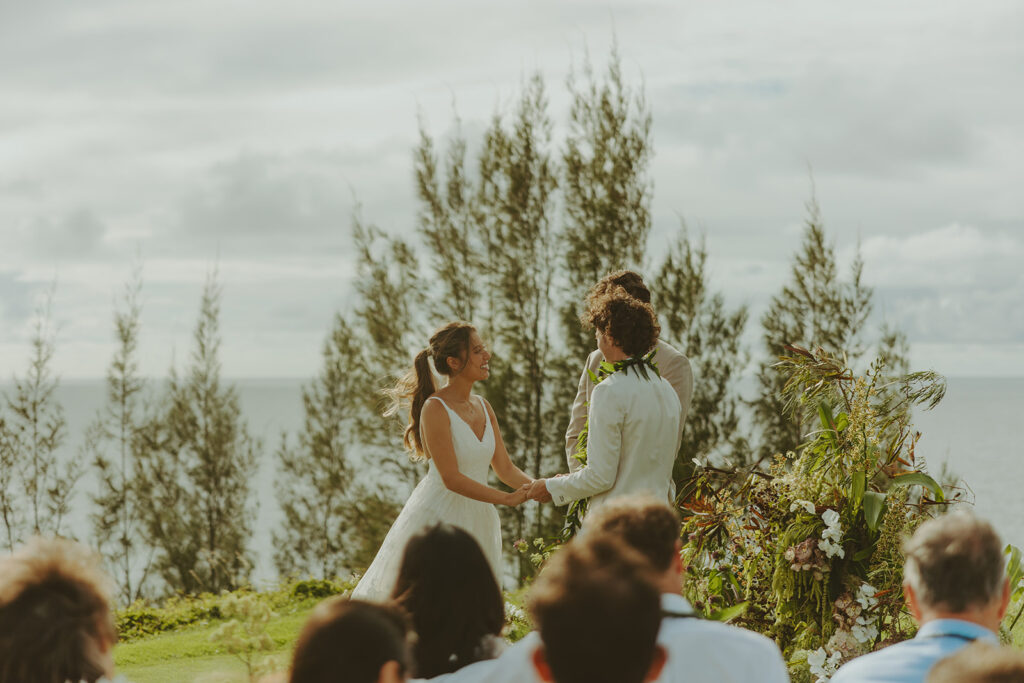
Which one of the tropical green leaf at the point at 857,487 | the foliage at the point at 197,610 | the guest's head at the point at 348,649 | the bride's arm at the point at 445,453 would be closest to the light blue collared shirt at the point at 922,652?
the guest's head at the point at 348,649

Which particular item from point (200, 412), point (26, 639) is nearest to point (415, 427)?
point (26, 639)

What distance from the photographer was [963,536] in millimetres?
2414

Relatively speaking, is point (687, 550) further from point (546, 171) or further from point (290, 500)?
point (290, 500)

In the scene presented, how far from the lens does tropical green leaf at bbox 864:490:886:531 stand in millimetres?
4965

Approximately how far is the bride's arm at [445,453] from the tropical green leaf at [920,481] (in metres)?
2.18

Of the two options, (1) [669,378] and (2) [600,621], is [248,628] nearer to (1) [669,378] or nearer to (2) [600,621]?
(2) [600,621]

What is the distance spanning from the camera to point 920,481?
503cm

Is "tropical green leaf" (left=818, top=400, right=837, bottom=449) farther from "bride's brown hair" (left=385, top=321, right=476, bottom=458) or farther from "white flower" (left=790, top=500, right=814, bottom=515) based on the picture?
"bride's brown hair" (left=385, top=321, right=476, bottom=458)

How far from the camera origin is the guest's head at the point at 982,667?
5.67ft

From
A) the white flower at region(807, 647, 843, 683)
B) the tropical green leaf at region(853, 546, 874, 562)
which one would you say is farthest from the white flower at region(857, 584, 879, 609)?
the white flower at region(807, 647, 843, 683)

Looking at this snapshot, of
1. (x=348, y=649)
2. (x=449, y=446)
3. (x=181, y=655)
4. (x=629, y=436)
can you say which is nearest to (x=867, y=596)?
(x=629, y=436)

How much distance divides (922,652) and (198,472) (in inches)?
718

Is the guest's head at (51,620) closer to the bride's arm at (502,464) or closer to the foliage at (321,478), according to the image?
the bride's arm at (502,464)

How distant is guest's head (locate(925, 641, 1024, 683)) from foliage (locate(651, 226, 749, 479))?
1347cm
